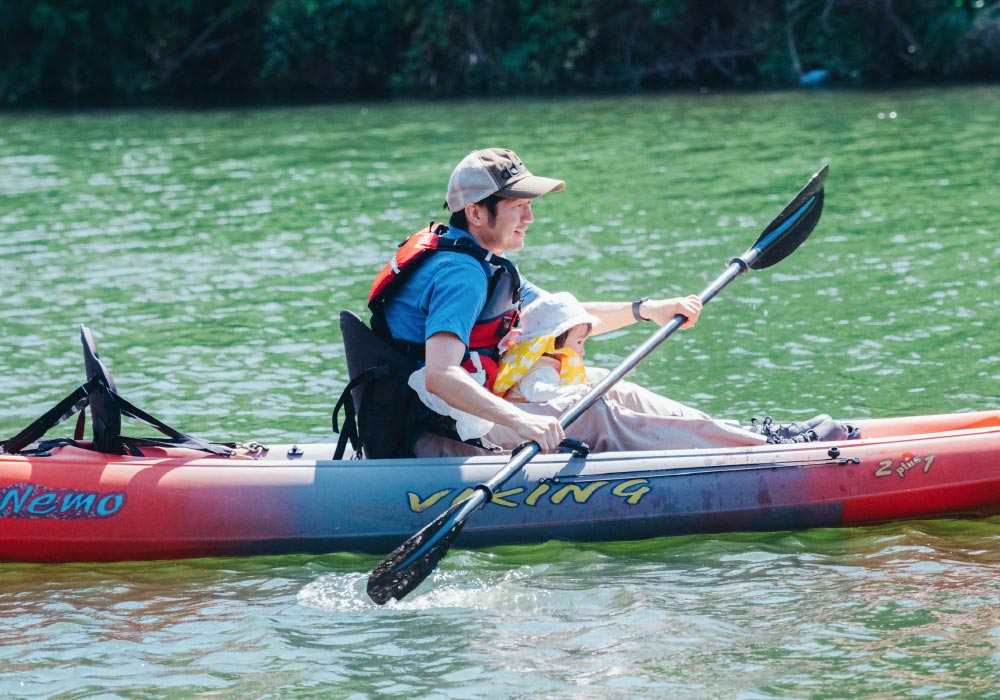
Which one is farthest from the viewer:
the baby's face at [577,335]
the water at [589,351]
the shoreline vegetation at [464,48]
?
the shoreline vegetation at [464,48]

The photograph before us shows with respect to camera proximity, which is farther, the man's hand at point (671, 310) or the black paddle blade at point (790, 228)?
the black paddle blade at point (790, 228)

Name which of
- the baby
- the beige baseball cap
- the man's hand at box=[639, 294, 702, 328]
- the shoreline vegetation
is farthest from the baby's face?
the shoreline vegetation

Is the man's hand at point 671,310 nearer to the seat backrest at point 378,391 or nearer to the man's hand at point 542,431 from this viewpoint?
the man's hand at point 542,431

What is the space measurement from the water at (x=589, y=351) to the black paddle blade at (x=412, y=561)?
0.13 meters

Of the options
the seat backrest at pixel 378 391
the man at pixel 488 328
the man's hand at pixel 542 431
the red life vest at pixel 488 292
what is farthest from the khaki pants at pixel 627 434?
the man's hand at pixel 542 431

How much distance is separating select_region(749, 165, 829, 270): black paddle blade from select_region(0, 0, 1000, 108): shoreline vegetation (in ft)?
42.5

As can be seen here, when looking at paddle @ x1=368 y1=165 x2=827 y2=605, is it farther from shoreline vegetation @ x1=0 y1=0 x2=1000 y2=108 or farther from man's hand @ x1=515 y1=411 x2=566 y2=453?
shoreline vegetation @ x1=0 y1=0 x2=1000 y2=108

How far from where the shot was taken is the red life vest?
4.09 meters

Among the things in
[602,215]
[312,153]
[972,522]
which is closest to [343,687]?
[972,522]

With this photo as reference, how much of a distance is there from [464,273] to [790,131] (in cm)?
1053

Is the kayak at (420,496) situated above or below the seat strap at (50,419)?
below

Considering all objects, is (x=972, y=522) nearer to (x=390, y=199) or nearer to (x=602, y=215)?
(x=602, y=215)

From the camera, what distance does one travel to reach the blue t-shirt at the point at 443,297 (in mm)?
3965

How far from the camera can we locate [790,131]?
13.8 metres
